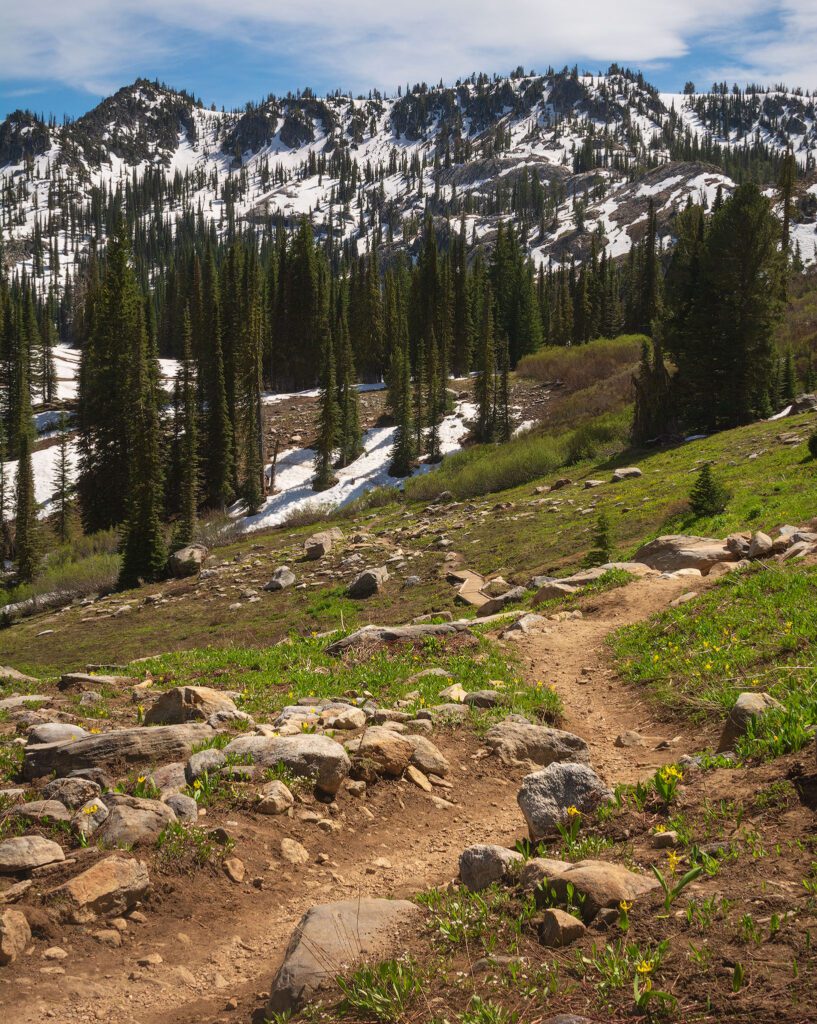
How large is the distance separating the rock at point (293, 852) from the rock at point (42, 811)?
1.52 m

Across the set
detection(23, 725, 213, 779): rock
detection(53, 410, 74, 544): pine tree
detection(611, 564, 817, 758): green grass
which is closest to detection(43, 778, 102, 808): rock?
detection(23, 725, 213, 779): rock

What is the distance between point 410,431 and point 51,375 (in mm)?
53377

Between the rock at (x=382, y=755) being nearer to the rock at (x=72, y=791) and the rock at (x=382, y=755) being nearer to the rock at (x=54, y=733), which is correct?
the rock at (x=72, y=791)

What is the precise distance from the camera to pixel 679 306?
4025 centimetres

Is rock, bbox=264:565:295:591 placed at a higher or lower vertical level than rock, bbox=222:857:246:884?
lower

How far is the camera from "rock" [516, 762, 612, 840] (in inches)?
211

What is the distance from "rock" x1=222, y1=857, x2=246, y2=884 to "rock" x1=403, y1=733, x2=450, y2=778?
2.14 metres

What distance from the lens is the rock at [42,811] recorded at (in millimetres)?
5531

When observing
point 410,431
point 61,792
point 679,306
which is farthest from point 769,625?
point 410,431

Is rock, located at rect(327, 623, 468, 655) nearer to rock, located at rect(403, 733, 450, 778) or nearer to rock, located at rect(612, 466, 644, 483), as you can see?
rock, located at rect(403, 733, 450, 778)

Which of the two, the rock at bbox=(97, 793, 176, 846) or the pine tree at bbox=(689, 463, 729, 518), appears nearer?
the rock at bbox=(97, 793, 176, 846)

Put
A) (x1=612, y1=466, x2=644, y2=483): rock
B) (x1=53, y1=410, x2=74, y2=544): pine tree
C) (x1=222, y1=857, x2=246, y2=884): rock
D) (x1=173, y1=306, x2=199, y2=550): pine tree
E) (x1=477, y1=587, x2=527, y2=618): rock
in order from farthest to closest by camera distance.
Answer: (x1=53, y1=410, x2=74, y2=544): pine tree
(x1=173, y1=306, x2=199, y2=550): pine tree
(x1=612, y1=466, x2=644, y2=483): rock
(x1=477, y1=587, x2=527, y2=618): rock
(x1=222, y1=857, x2=246, y2=884): rock

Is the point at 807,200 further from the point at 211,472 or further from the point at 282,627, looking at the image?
the point at 282,627

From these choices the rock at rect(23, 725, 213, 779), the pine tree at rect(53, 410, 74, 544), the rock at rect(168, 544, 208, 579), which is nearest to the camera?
the rock at rect(23, 725, 213, 779)
